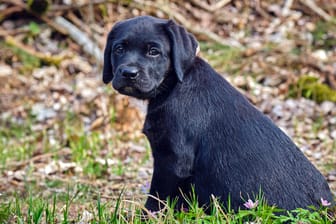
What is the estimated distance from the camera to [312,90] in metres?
8.47

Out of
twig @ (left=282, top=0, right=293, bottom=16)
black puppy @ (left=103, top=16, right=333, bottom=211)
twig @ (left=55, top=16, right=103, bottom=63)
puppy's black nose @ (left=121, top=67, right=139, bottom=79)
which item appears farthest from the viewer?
twig @ (left=282, top=0, right=293, bottom=16)

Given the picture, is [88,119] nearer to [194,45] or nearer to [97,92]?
[97,92]

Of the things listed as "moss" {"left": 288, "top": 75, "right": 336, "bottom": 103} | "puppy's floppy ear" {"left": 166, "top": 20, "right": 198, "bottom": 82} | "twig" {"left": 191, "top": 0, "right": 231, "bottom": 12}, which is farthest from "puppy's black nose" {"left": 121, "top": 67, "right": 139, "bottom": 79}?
"twig" {"left": 191, "top": 0, "right": 231, "bottom": 12}

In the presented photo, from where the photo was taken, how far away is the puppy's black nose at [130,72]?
4.16 meters

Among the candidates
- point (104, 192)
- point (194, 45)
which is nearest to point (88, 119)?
point (104, 192)

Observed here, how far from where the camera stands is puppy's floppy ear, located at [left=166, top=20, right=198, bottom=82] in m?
4.27

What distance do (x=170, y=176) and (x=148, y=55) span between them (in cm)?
80

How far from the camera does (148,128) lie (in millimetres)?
4309

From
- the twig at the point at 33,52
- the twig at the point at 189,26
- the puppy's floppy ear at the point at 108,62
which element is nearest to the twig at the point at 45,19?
the twig at the point at 33,52

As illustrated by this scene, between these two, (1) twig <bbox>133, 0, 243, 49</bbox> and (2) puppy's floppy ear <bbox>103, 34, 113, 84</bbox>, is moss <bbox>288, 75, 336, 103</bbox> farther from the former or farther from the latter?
(2) puppy's floppy ear <bbox>103, 34, 113, 84</bbox>

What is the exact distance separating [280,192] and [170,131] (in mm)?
796

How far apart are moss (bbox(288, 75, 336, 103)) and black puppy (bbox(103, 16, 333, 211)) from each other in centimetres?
435

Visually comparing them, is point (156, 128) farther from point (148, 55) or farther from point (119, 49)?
point (119, 49)

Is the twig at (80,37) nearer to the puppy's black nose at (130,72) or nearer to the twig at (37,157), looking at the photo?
the twig at (37,157)
